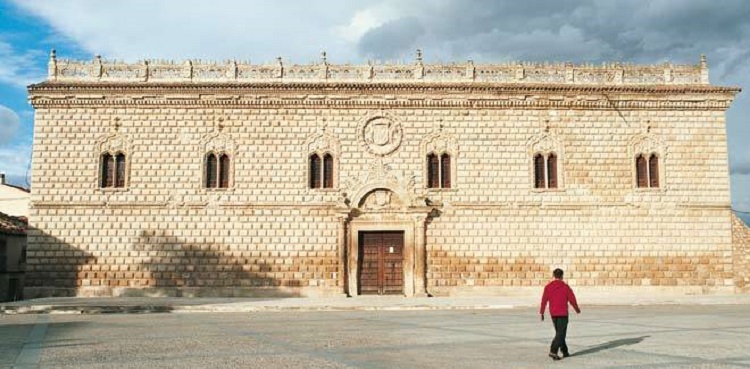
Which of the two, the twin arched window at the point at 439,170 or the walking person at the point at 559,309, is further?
the twin arched window at the point at 439,170

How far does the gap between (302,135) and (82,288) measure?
839 cm

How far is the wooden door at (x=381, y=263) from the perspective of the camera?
896 inches

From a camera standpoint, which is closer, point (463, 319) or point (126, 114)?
point (463, 319)

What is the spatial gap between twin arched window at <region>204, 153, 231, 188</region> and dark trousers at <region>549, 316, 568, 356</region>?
15519mm

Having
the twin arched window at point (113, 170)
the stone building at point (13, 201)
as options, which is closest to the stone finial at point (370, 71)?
the twin arched window at point (113, 170)

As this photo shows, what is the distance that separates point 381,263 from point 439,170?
3544mm

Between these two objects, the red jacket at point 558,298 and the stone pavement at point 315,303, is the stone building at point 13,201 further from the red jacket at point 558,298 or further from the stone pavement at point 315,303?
the red jacket at point 558,298

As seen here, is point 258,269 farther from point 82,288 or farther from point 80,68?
point 80,68

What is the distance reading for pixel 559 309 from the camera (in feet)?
31.0

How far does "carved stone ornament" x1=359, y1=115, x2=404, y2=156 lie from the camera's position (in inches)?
910

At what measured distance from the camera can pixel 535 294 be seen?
73.8ft

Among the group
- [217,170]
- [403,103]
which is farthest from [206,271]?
[403,103]

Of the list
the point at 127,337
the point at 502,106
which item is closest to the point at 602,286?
the point at 502,106

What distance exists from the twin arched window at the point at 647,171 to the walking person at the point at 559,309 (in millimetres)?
14922
